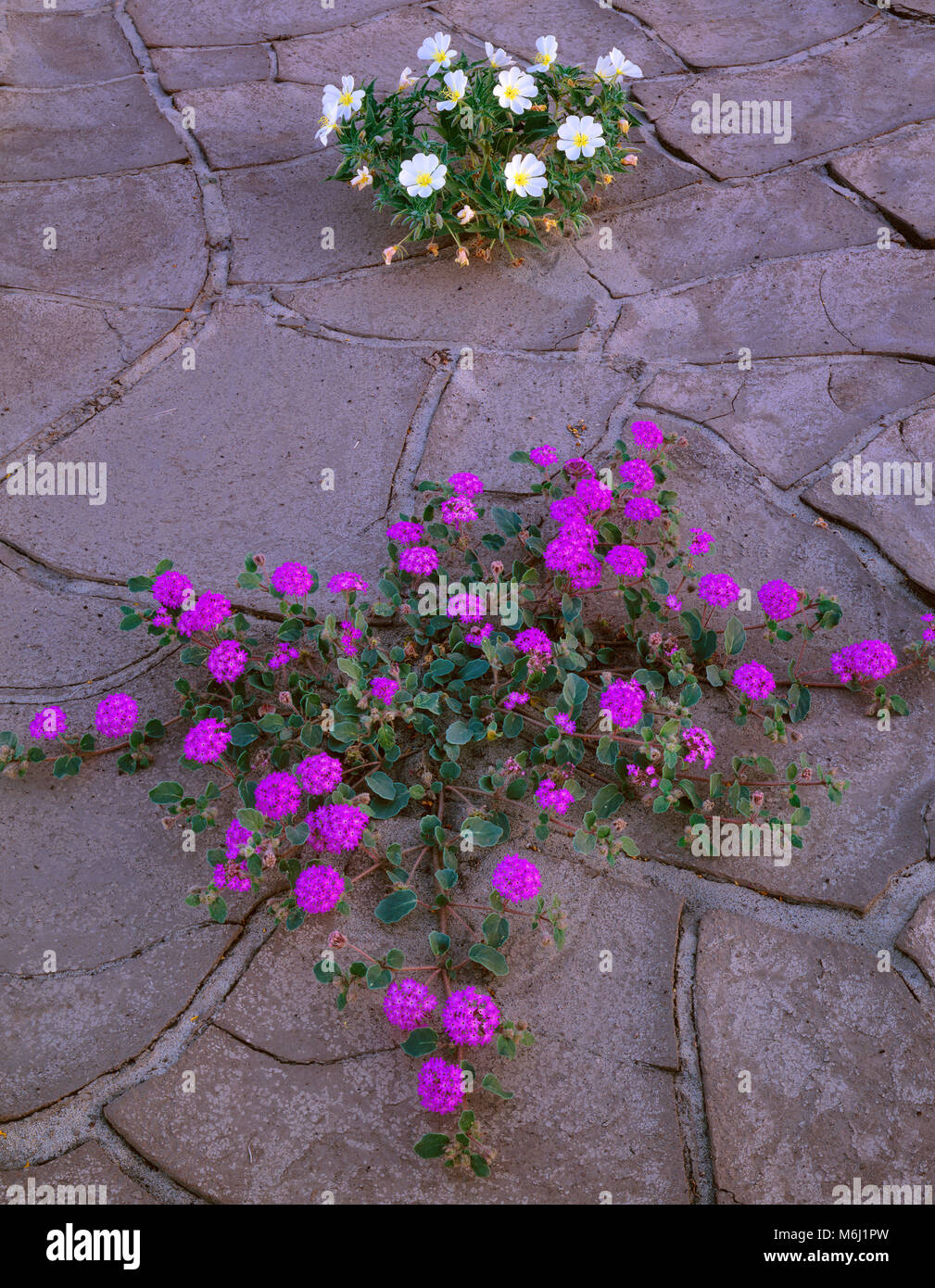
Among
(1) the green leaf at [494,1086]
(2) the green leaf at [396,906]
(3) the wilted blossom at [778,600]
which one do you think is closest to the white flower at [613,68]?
(3) the wilted blossom at [778,600]

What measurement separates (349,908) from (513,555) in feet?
3.09

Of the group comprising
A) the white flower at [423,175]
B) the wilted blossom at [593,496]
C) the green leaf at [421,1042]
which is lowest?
the green leaf at [421,1042]

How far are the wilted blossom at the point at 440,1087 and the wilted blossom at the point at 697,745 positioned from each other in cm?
69

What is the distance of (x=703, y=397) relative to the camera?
262cm

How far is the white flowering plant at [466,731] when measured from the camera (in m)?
1.71

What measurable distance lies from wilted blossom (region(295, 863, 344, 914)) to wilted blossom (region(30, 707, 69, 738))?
2.06 ft

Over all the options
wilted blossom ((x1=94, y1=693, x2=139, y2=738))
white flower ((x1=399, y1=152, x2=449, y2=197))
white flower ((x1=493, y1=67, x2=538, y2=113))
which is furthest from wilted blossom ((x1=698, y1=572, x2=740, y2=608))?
white flower ((x1=493, y1=67, x2=538, y2=113))

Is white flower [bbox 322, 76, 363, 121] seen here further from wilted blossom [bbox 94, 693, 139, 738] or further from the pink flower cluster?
the pink flower cluster

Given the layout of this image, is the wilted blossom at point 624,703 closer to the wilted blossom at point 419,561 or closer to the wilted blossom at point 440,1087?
the wilted blossom at point 419,561

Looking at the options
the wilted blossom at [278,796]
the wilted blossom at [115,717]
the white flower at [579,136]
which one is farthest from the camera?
the white flower at [579,136]

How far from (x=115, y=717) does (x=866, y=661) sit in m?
1.48

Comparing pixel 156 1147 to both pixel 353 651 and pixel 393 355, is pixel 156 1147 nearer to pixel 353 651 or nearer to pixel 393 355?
pixel 353 651

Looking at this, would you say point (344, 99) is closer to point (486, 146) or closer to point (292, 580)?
point (486, 146)

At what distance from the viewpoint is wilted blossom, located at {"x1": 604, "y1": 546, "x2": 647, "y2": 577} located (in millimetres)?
2086
